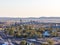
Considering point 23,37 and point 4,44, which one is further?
point 23,37

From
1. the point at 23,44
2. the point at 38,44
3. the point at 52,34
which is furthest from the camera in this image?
the point at 52,34

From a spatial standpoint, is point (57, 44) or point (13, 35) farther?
point (13, 35)

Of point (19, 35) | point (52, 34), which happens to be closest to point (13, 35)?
point (19, 35)

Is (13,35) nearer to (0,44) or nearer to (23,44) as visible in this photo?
(0,44)

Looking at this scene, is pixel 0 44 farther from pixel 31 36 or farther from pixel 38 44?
pixel 31 36

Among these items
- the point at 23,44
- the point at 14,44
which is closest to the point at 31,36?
the point at 14,44

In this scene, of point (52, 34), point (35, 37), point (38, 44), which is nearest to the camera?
point (38, 44)

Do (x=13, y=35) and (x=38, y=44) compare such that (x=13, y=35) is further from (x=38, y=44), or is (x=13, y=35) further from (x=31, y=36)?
(x=38, y=44)

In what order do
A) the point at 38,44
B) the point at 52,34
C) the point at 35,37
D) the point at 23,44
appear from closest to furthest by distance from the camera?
the point at 23,44 → the point at 38,44 → the point at 35,37 → the point at 52,34
